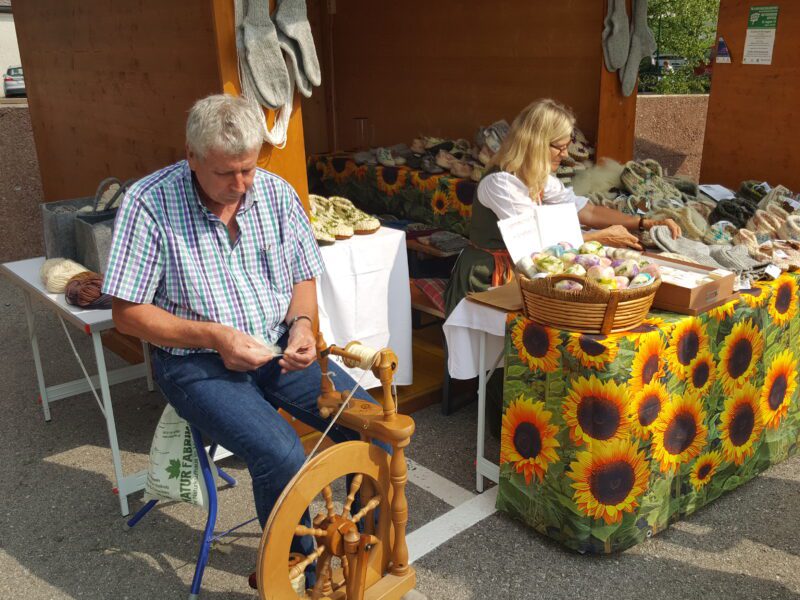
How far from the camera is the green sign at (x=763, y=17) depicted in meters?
4.68

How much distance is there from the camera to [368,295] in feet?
11.1

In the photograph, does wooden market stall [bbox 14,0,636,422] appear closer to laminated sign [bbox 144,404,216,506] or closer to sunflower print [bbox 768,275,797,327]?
laminated sign [bbox 144,404,216,506]

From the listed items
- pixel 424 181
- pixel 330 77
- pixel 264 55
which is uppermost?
pixel 264 55

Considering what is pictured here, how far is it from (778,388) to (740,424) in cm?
29

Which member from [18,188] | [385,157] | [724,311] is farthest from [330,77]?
[724,311]

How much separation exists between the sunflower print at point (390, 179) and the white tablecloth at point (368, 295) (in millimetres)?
1932

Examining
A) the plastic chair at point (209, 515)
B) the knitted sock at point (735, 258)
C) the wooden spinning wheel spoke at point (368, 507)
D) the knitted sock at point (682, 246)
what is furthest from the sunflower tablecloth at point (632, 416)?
the plastic chair at point (209, 515)

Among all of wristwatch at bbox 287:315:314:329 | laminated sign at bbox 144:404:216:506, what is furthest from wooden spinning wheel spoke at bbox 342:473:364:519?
laminated sign at bbox 144:404:216:506

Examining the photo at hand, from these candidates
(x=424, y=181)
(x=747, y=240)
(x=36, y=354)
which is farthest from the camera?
(x=424, y=181)

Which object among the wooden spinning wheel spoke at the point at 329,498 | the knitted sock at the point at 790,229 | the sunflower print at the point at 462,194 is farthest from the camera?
the sunflower print at the point at 462,194

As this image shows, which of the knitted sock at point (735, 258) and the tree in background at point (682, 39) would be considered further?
the tree in background at point (682, 39)

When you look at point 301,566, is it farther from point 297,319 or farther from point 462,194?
point 462,194

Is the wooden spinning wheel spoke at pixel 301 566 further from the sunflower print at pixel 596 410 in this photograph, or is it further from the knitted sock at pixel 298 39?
the knitted sock at pixel 298 39

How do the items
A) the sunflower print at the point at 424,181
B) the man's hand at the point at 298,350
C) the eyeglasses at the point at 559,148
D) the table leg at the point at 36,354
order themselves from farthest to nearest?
the sunflower print at the point at 424,181, the table leg at the point at 36,354, the eyeglasses at the point at 559,148, the man's hand at the point at 298,350
